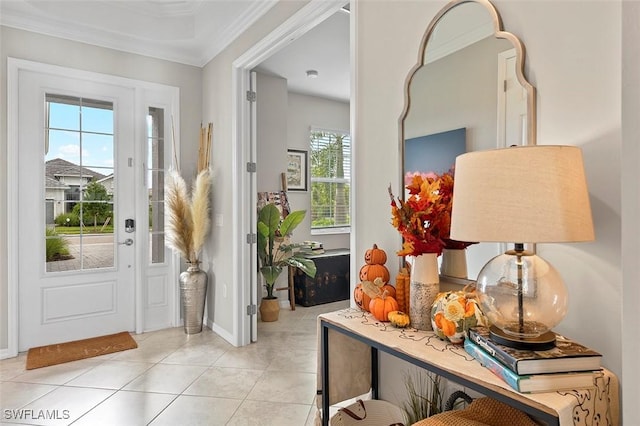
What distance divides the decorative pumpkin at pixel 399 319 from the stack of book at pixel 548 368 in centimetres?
45

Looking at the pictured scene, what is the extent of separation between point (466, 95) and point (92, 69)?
343 cm

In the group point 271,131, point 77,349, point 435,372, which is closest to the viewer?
point 435,372

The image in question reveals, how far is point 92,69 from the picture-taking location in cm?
346

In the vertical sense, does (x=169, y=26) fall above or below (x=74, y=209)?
above

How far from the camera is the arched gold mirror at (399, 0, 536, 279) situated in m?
1.35

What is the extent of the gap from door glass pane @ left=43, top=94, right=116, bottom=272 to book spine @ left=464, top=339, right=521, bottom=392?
3.43 m

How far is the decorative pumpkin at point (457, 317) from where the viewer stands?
1260 millimetres

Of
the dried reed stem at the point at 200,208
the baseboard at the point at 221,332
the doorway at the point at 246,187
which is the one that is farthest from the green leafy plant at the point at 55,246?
the doorway at the point at 246,187

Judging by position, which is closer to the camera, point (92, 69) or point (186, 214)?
point (92, 69)

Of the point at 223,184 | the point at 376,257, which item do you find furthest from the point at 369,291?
the point at 223,184

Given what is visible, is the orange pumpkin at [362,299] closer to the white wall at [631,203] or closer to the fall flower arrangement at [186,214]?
the white wall at [631,203]

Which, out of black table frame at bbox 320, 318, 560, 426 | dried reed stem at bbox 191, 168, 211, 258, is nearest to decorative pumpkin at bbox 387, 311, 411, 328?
black table frame at bbox 320, 318, 560, 426

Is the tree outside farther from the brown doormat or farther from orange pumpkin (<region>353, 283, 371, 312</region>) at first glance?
orange pumpkin (<region>353, 283, 371, 312</region>)

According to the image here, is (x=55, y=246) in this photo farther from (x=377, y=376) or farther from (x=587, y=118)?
(x=587, y=118)
